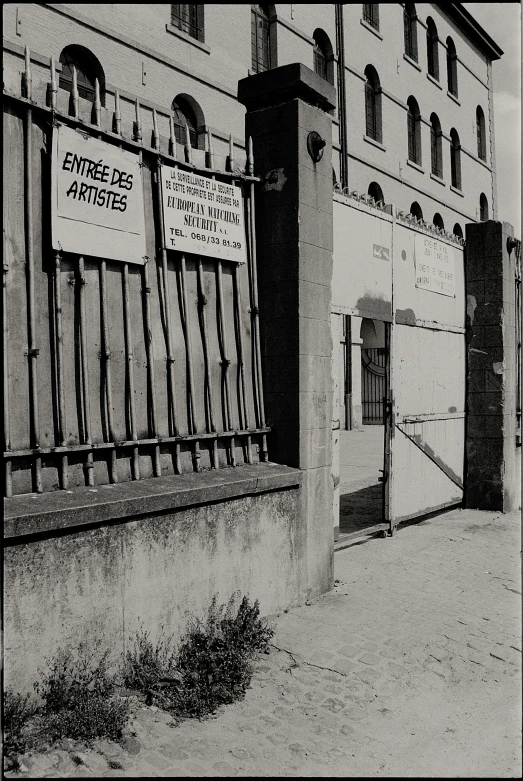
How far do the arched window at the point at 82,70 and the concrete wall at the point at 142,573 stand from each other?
1124cm

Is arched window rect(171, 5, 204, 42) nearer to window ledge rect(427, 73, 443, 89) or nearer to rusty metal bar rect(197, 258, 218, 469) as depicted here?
window ledge rect(427, 73, 443, 89)

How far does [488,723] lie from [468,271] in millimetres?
6941

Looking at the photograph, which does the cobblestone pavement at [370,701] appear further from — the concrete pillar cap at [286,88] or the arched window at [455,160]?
the arched window at [455,160]

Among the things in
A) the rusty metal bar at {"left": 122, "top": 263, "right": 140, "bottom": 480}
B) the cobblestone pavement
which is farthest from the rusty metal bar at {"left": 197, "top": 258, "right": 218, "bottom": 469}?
the cobblestone pavement

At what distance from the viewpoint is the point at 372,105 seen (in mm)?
23250

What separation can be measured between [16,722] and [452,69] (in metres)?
30.8

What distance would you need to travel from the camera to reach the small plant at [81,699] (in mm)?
3188

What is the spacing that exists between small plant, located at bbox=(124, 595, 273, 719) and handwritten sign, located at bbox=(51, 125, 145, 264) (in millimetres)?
2424

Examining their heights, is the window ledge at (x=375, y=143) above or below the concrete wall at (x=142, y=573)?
above

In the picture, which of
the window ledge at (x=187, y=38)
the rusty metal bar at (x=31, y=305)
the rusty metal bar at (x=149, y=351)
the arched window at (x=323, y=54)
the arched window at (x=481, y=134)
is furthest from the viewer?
the arched window at (x=481, y=134)

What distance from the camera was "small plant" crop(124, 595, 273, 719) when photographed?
362 centimetres

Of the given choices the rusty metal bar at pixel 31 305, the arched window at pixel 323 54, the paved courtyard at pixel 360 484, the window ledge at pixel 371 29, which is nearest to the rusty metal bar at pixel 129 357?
the rusty metal bar at pixel 31 305

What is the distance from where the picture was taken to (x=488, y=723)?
3.62m

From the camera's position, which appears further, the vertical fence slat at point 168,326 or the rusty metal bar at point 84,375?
the vertical fence slat at point 168,326
